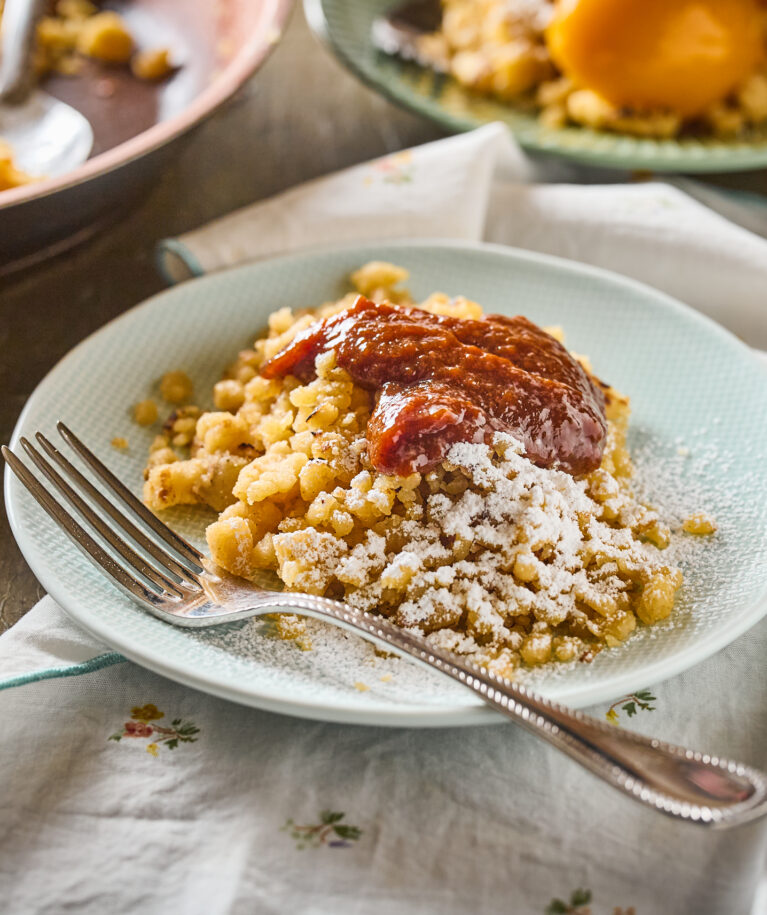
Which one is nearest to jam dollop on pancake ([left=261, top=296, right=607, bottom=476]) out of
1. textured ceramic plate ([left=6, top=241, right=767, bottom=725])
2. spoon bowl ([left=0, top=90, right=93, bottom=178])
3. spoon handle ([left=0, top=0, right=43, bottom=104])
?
textured ceramic plate ([left=6, top=241, right=767, bottom=725])

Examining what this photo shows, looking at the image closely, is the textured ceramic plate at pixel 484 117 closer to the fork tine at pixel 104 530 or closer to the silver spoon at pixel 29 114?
the silver spoon at pixel 29 114

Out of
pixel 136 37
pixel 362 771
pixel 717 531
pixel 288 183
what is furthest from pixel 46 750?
pixel 136 37

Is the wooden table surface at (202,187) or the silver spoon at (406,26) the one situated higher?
the silver spoon at (406,26)

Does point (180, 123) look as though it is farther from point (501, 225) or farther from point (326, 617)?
point (326, 617)

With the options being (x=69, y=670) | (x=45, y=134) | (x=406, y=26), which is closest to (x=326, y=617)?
(x=69, y=670)

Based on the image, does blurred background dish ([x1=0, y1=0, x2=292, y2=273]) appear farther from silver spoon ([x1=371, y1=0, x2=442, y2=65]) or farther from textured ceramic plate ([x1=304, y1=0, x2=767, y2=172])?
silver spoon ([x1=371, y1=0, x2=442, y2=65])

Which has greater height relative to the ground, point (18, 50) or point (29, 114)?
point (18, 50)

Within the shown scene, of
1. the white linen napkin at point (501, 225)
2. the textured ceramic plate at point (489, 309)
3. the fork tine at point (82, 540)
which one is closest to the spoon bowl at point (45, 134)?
the white linen napkin at point (501, 225)
